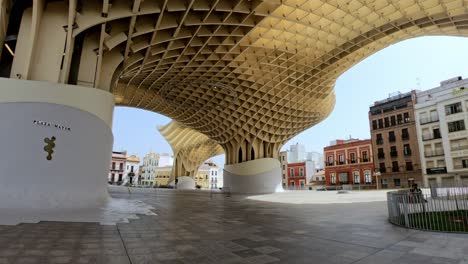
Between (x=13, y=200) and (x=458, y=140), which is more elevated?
(x=458, y=140)

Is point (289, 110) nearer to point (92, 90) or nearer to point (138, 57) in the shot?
point (138, 57)

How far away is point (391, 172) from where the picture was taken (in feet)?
166

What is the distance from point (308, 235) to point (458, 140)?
4456 cm

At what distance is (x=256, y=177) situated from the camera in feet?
123

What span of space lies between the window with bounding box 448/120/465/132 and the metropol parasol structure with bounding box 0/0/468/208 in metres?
20.9

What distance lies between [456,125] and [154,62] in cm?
4305

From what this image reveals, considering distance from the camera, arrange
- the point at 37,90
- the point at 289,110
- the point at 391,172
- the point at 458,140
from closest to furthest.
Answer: the point at 37,90, the point at 289,110, the point at 458,140, the point at 391,172

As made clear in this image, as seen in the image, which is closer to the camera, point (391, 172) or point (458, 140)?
point (458, 140)

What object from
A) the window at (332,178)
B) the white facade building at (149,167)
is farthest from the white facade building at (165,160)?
the window at (332,178)

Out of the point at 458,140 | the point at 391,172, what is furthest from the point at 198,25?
the point at 391,172

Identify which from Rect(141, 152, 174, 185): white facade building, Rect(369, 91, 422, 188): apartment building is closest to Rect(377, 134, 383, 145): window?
Rect(369, 91, 422, 188): apartment building

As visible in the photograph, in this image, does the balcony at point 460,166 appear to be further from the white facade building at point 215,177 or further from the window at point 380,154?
the white facade building at point 215,177

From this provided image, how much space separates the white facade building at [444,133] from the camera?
38406mm

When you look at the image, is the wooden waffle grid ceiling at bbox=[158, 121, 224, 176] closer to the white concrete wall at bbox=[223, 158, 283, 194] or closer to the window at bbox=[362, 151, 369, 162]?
the white concrete wall at bbox=[223, 158, 283, 194]
